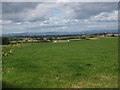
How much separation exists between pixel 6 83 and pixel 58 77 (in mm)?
3242

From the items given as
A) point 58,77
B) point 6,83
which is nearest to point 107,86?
point 58,77

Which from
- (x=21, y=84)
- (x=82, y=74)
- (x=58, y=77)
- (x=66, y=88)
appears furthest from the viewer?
(x=82, y=74)

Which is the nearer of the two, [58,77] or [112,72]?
[58,77]

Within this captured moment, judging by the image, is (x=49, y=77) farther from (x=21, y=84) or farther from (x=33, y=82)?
(x=21, y=84)

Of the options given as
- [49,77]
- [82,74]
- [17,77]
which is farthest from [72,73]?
[17,77]

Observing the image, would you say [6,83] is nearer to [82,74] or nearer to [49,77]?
[49,77]

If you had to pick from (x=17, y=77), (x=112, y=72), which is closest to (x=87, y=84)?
(x=112, y=72)

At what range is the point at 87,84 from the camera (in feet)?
31.9

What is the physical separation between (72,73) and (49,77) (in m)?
1.86

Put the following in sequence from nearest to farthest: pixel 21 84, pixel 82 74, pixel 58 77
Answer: pixel 21 84 → pixel 58 77 → pixel 82 74

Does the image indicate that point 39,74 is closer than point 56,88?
No

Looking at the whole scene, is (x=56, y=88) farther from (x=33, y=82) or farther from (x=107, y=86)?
(x=107, y=86)

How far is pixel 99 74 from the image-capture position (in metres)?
12.0

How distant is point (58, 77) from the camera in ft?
37.0
